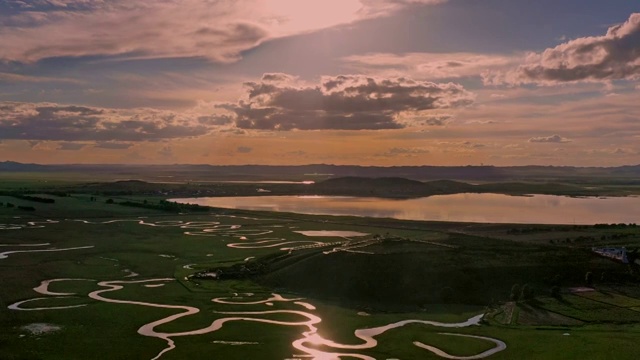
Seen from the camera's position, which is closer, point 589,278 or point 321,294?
point 321,294

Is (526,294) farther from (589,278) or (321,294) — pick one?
(321,294)

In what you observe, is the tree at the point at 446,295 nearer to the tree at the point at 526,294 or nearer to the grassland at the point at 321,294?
the grassland at the point at 321,294

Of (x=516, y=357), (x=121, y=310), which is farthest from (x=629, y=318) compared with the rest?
(x=121, y=310)

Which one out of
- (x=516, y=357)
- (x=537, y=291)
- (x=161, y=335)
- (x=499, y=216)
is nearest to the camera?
(x=516, y=357)

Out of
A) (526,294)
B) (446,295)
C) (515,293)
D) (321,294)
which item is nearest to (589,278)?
(526,294)

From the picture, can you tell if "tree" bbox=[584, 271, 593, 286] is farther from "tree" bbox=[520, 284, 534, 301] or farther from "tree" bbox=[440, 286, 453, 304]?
"tree" bbox=[440, 286, 453, 304]

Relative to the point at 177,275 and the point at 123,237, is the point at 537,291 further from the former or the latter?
the point at 123,237

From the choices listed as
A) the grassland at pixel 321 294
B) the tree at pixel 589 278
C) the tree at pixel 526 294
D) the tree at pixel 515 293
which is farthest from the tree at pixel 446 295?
the tree at pixel 589 278

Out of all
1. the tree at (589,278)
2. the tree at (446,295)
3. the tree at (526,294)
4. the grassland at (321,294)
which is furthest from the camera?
the tree at (589,278)
